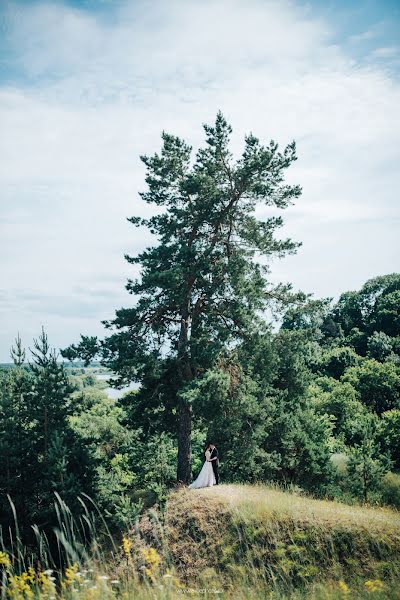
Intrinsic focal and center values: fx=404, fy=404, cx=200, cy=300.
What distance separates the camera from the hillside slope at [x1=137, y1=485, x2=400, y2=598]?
1027 cm

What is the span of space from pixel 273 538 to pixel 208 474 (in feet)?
18.0

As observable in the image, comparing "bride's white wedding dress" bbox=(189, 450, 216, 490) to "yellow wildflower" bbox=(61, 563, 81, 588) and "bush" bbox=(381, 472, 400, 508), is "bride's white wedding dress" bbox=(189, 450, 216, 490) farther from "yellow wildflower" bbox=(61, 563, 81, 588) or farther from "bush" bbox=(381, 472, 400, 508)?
"bush" bbox=(381, 472, 400, 508)

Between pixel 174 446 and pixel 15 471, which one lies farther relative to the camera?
pixel 174 446

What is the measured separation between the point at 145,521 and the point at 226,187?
14646 mm

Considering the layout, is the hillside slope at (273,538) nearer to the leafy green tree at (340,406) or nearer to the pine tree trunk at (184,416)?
the pine tree trunk at (184,416)

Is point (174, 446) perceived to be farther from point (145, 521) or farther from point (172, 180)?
point (172, 180)

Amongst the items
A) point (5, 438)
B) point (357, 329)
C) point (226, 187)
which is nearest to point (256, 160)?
point (226, 187)

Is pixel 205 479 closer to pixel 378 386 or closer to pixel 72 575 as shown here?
pixel 72 575

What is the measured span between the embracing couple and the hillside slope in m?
0.77

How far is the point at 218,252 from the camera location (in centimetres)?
1831

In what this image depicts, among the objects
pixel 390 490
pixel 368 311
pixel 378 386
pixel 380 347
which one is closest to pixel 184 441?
pixel 390 490

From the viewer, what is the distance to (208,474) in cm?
1762

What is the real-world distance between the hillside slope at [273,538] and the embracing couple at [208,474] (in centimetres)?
77

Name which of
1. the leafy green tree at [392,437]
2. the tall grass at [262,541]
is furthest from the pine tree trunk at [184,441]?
the leafy green tree at [392,437]
